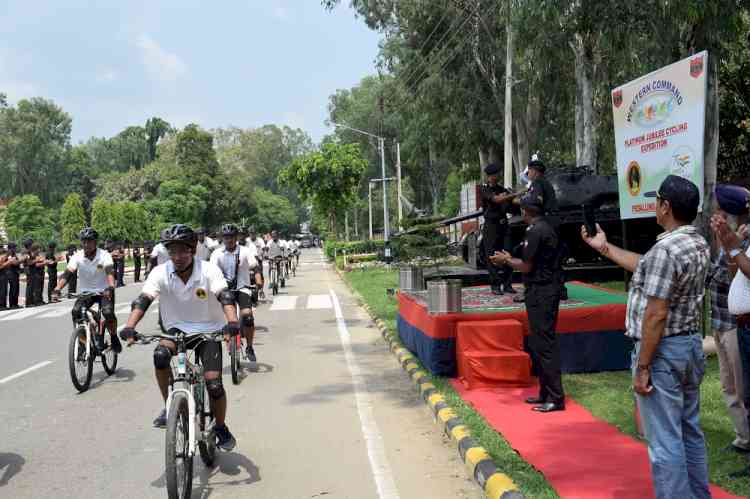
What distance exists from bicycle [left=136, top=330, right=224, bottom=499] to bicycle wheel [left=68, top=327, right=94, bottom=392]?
3.64m

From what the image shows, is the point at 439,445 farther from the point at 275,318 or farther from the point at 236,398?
the point at 275,318

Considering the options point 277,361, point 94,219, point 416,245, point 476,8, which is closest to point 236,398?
point 277,361

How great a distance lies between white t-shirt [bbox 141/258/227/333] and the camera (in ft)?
18.6

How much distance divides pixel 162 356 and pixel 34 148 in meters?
86.6

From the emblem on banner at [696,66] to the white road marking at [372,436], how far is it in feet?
15.1

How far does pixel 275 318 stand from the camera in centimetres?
1683

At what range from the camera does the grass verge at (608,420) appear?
5.14m

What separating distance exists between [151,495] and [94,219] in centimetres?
5590

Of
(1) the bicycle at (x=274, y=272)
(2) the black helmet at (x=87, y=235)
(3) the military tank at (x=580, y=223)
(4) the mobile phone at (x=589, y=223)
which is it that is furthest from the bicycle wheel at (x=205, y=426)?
(1) the bicycle at (x=274, y=272)

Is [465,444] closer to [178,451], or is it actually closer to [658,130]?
[178,451]

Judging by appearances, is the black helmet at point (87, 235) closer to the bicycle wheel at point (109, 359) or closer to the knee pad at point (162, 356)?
the bicycle wheel at point (109, 359)

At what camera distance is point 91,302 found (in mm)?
9914

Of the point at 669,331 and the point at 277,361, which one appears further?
the point at 277,361

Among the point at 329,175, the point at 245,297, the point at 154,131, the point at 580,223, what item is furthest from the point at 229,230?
the point at 154,131
